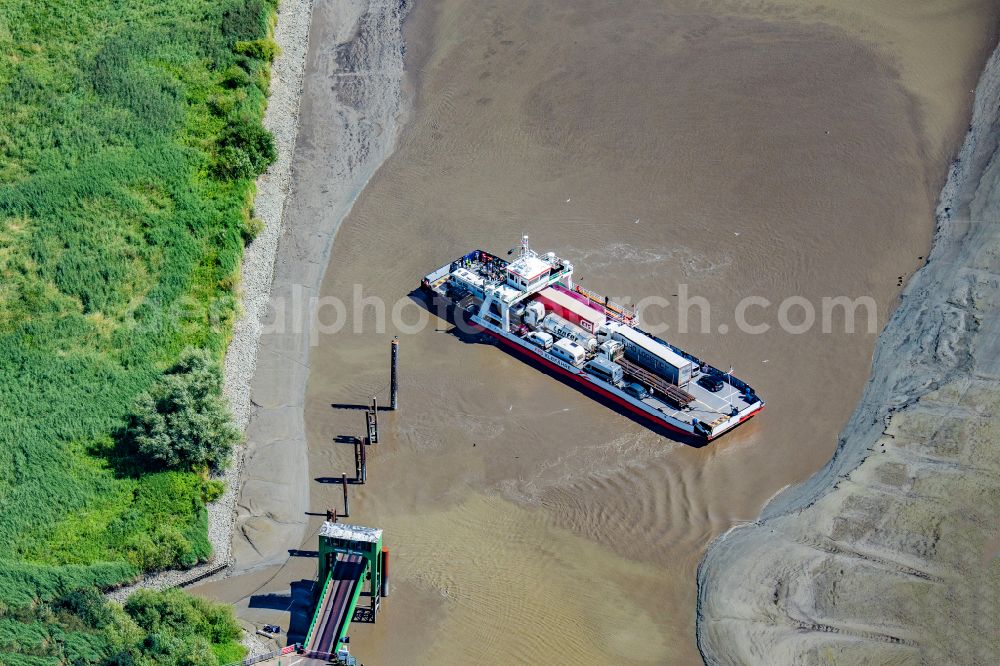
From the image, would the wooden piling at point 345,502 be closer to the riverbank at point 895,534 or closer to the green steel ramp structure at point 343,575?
the green steel ramp structure at point 343,575

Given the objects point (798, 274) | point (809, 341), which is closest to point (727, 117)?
point (798, 274)

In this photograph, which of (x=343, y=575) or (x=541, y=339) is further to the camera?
(x=541, y=339)

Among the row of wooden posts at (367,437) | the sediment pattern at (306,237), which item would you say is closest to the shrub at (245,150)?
the sediment pattern at (306,237)

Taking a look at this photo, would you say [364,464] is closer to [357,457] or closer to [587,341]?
[357,457]

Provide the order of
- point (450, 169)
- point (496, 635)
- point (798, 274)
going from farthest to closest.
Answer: point (450, 169) < point (798, 274) < point (496, 635)

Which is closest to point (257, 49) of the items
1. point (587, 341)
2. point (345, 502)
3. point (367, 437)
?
point (587, 341)

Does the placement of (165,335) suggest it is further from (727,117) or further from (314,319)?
(727,117)
